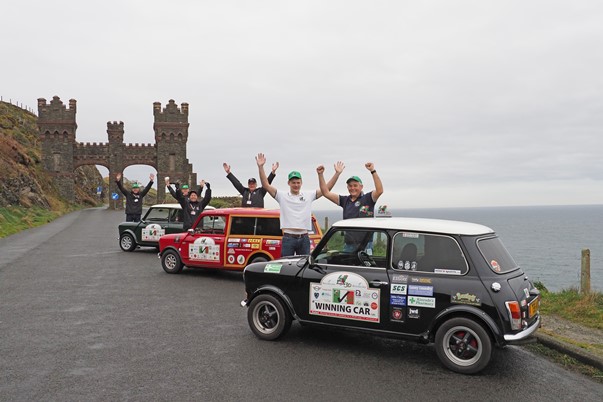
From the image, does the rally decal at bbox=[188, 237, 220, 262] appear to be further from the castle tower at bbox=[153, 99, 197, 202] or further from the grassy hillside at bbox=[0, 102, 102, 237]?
the castle tower at bbox=[153, 99, 197, 202]

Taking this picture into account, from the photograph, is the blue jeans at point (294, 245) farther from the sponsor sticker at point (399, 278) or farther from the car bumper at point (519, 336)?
the car bumper at point (519, 336)

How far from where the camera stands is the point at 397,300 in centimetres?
572

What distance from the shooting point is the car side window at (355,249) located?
6066mm

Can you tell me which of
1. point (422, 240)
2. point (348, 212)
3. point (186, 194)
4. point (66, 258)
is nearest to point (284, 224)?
point (348, 212)

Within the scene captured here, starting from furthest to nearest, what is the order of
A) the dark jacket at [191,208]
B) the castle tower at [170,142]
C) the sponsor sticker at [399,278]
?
the castle tower at [170,142] → the dark jacket at [191,208] → the sponsor sticker at [399,278]

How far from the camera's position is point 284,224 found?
8102 millimetres

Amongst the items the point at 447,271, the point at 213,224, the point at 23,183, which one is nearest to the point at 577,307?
the point at 447,271

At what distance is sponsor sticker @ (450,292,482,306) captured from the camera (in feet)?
17.5

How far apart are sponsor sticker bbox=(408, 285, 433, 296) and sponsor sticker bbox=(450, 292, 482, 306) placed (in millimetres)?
253

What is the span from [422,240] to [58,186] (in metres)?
66.5

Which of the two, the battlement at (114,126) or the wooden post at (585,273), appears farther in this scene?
the battlement at (114,126)

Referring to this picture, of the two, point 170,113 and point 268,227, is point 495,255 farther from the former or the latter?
point 170,113

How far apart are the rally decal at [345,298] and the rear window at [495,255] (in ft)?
4.38

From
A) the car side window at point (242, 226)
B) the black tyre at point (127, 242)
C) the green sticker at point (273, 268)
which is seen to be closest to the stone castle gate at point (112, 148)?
the black tyre at point (127, 242)
